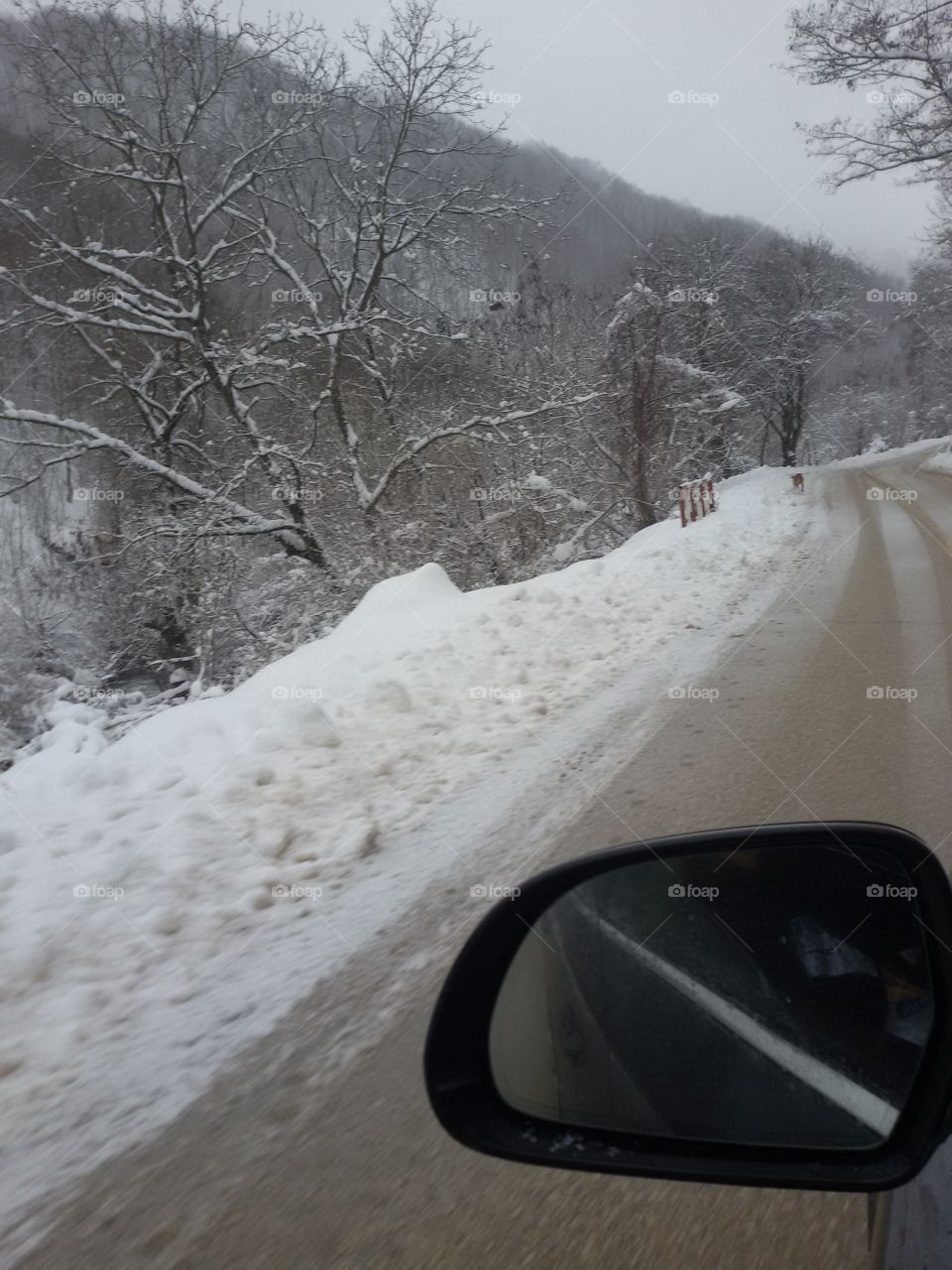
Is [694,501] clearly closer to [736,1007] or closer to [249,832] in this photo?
[249,832]

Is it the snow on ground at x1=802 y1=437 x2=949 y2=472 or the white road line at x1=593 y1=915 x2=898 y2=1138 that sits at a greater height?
the snow on ground at x1=802 y1=437 x2=949 y2=472

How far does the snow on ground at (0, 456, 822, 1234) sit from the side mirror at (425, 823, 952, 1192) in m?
1.42

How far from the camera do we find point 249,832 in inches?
152

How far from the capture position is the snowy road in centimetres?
171

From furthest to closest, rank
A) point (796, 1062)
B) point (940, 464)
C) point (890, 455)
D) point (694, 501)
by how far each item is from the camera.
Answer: point (890, 455) < point (940, 464) < point (694, 501) < point (796, 1062)

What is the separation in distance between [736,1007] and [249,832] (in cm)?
302

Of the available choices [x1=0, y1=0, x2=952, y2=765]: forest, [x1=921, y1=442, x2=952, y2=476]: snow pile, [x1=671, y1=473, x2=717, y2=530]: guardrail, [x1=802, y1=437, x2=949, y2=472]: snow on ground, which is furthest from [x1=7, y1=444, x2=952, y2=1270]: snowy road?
[x1=802, y1=437, x2=949, y2=472]: snow on ground

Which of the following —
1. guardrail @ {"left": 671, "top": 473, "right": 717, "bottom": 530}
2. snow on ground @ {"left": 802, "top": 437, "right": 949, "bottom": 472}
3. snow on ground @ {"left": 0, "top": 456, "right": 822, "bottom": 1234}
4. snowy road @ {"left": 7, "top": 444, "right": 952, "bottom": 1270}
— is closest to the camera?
snowy road @ {"left": 7, "top": 444, "right": 952, "bottom": 1270}

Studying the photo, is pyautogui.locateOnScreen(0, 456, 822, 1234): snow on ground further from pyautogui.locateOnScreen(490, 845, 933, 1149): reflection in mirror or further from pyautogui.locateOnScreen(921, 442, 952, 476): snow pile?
pyautogui.locateOnScreen(921, 442, 952, 476): snow pile

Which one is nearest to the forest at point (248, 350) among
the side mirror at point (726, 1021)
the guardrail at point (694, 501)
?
the guardrail at point (694, 501)

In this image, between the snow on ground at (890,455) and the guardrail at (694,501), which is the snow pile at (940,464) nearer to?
the snow on ground at (890,455)

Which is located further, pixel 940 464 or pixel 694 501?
pixel 940 464

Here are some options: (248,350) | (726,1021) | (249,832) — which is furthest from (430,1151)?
(248,350)

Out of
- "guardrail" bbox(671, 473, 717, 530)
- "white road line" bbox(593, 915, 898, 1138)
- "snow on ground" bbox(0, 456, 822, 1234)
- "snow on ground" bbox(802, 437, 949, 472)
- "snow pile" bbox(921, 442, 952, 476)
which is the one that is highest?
"snow on ground" bbox(802, 437, 949, 472)
